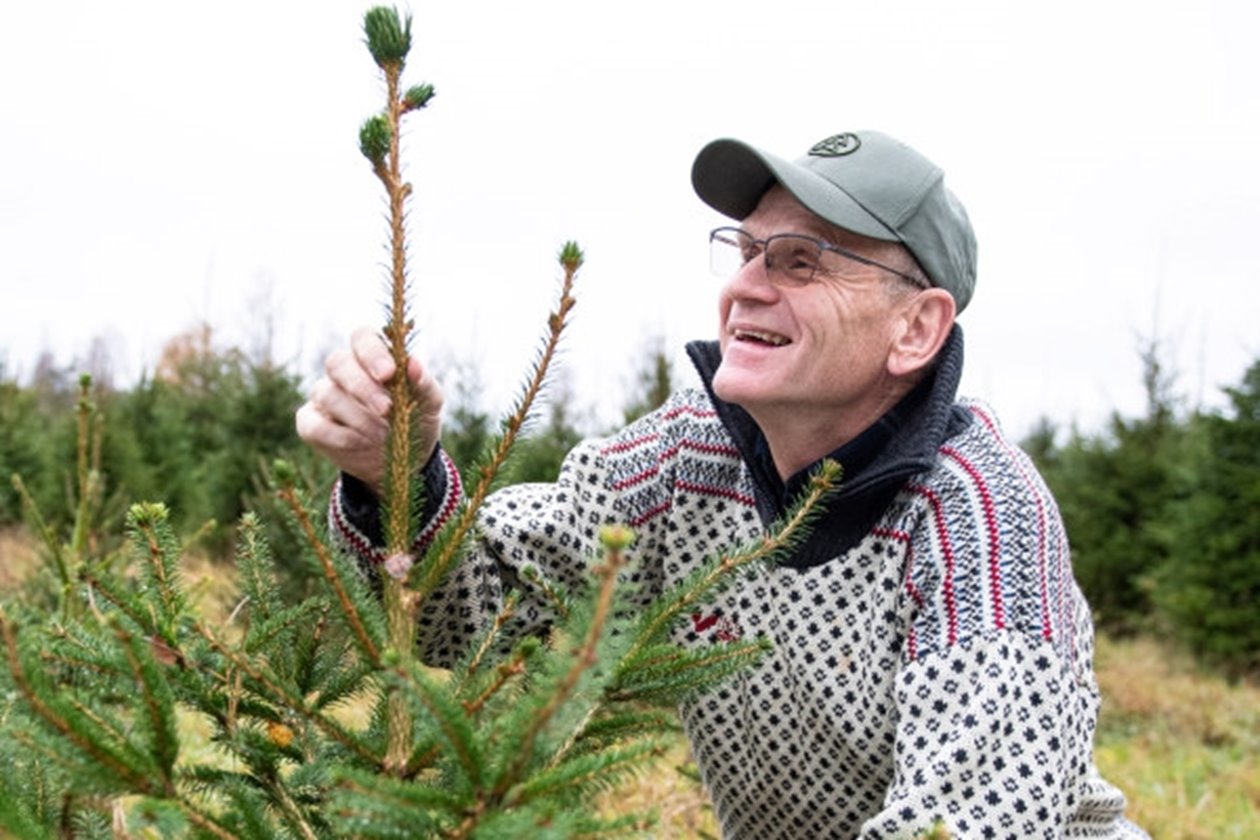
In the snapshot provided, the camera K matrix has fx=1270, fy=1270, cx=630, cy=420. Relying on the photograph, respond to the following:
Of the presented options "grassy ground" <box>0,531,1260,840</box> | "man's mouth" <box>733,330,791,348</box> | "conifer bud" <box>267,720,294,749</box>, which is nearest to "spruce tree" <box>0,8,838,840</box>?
"conifer bud" <box>267,720,294,749</box>

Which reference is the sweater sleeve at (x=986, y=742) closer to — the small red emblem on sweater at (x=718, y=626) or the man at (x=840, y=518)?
the man at (x=840, y=518)

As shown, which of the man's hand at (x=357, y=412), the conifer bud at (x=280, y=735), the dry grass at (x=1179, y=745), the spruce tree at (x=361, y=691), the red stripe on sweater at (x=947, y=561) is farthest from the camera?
the dry grass at (x=1179, y=745)

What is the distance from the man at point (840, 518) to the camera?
1.81 meters

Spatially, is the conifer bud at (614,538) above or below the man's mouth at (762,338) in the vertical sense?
above

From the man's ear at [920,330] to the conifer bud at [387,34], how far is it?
124 centimetres

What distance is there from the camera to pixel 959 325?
2.37m

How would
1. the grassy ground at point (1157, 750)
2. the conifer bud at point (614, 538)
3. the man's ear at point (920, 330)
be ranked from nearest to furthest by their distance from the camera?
the conifer bud at point (614, 538)
the man's ear at point (920, 330)
the grassy ground at point (1157, 750)

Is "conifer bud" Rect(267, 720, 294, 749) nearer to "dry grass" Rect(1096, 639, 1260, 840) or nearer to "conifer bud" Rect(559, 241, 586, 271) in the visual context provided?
"conifer bud" Rect(559, 241, 586, 271)

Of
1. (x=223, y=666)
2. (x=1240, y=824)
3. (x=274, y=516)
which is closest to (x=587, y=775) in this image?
(x=223, y=666)

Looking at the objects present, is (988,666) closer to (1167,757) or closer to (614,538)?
(614,538)

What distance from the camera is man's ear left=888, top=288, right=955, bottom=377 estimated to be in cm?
226

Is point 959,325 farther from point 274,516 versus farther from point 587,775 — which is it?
point 274,516

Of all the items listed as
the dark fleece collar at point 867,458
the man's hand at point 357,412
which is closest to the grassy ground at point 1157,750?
the man's hand at point 357,412

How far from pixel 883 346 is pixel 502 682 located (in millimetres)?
1202
